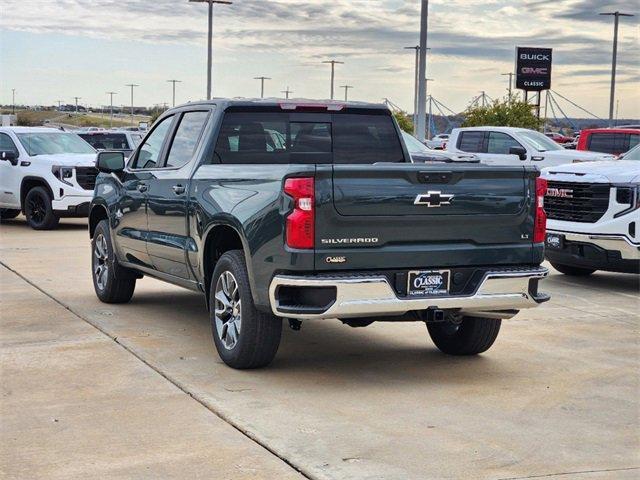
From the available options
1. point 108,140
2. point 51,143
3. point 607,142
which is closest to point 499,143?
point 607,142

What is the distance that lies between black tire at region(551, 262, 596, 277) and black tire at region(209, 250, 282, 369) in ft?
21.5

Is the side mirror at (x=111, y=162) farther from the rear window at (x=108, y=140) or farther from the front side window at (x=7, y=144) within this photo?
the rear window at (x=108, y=140)

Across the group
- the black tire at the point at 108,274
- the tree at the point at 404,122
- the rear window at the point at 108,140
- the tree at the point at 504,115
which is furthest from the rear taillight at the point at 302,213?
the tree at the point at 404,122

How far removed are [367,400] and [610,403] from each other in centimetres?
Result: 150

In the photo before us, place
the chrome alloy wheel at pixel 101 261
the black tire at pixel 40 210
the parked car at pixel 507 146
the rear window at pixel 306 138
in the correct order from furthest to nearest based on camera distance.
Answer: the parked car at pixel 507 146, the black tire at pixel 40 210, the chrome alloy wheel at pixel 101 261, the rear window at pixel 306 138

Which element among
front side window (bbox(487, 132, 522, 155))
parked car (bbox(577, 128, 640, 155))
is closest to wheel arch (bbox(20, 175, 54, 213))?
front side window (bbox(487, 132, 522, 155))

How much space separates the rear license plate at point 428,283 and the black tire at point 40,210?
13.3m

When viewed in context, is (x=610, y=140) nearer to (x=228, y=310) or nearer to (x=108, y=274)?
(x=108, y=274)

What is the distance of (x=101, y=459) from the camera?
555 cm

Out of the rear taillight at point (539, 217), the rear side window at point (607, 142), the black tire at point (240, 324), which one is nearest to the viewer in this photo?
the black tire at point (240, 324)

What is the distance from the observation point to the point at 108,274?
10383 mm

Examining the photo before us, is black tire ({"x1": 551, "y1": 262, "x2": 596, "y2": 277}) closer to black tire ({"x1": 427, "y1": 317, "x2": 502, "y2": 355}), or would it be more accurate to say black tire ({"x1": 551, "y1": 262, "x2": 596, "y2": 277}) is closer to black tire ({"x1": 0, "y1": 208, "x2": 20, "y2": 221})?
black tire ({"x1": 427, "y1": 317, "x2": 502, "y2": 355})

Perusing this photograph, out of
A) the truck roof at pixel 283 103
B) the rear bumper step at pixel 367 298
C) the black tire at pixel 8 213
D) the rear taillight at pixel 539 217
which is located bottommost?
the black tire at pixel 8 213

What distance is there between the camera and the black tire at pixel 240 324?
289 inches
